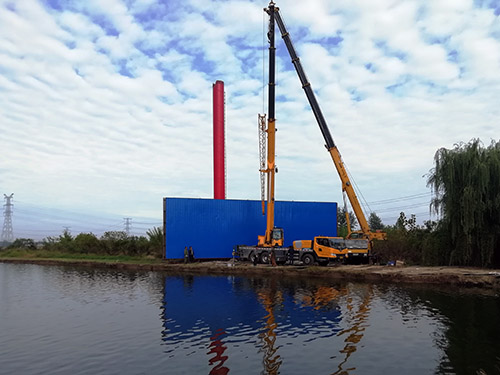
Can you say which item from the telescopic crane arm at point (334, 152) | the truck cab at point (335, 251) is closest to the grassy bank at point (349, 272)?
the truck cab at point (335, 251)

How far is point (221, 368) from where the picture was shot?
9328 mm

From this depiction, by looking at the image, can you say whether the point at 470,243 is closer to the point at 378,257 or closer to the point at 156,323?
the point at 378,257

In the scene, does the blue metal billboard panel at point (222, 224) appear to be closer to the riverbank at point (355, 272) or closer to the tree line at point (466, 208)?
the riverbank at point (355, 272)

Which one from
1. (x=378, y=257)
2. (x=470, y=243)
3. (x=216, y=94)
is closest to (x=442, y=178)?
(x=470, y=243)

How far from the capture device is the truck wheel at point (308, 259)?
29.0 meters

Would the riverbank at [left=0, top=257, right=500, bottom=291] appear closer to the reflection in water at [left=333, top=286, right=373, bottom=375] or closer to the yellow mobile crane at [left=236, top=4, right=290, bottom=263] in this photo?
the yellow mobile crane at [left=236, top=4, right=290, bottom=263]

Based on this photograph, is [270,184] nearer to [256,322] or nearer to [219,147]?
[219,147]

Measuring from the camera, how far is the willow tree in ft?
79.9

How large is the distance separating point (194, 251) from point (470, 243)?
2030 cm

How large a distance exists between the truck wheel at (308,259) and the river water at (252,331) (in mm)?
7285

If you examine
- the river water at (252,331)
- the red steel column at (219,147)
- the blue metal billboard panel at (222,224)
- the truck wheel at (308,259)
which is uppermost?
the red steel column at (219,147)

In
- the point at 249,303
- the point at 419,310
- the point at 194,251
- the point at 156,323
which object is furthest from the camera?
the point at 194,251

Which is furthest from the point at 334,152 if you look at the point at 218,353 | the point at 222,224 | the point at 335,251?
the point at 218,353

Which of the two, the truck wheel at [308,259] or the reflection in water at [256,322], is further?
the truck wheel at [308,259]
